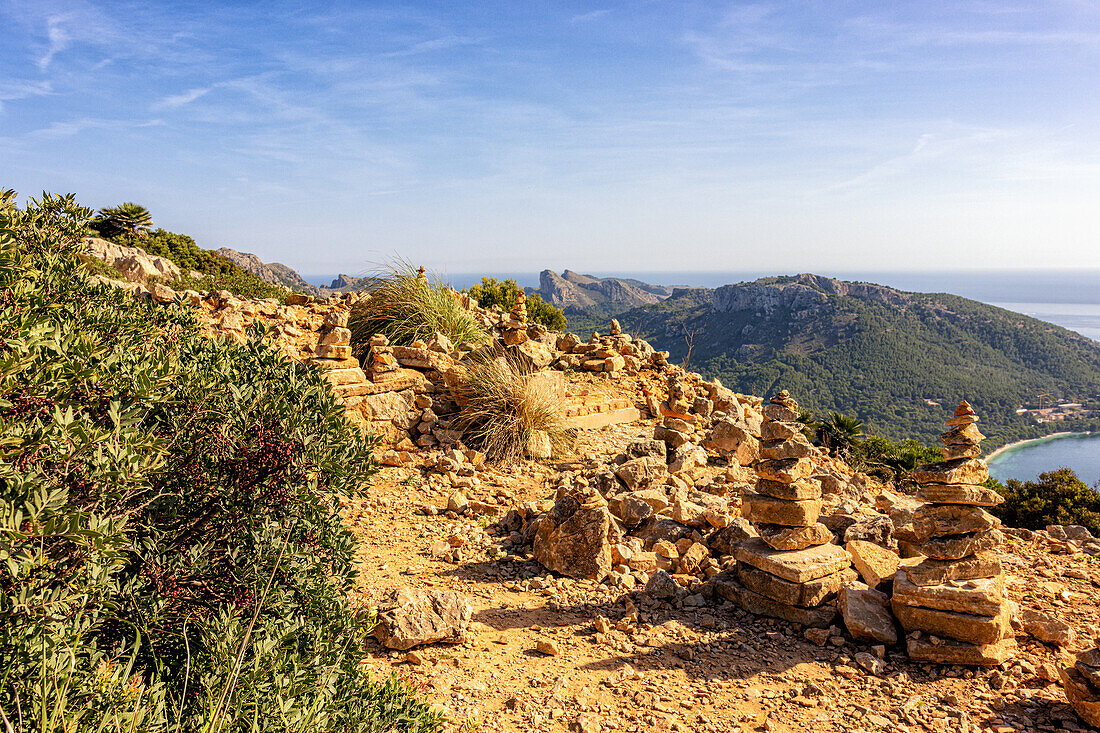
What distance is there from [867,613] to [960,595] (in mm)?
672

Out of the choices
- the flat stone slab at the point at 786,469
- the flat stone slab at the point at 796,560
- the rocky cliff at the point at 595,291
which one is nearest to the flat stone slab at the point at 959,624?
the flat stone slab at the point at 796,560

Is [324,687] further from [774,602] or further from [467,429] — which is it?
[467,429]

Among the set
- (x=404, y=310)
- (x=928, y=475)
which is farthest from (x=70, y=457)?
(x=404, y=310)

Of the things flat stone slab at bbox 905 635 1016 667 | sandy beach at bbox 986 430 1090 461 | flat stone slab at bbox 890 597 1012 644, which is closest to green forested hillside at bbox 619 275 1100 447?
sandy beach at bbox 986 430 1090 461

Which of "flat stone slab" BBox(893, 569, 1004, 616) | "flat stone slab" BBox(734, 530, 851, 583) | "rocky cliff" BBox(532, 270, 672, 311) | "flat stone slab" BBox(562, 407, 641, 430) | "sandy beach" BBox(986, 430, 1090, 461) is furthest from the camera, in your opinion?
"rocky cliff" BBox(532, 270, 672, 311)

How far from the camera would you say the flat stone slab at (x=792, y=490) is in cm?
514

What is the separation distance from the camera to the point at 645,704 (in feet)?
12.6

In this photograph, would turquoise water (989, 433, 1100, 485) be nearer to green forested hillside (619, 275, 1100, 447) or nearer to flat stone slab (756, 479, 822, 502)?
green forested hillside (619, 275, 1100, 447)

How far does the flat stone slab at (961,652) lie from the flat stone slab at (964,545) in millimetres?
625

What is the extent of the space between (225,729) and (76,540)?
898mm

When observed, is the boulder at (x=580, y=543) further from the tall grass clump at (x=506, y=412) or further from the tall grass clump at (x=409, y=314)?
the tall grass clump at (x=409, y=314)

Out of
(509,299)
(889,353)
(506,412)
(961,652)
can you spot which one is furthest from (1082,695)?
(889,353)

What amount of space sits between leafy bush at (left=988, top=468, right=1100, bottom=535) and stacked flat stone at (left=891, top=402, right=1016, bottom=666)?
4.99 meters

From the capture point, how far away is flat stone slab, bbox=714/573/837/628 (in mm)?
4820
